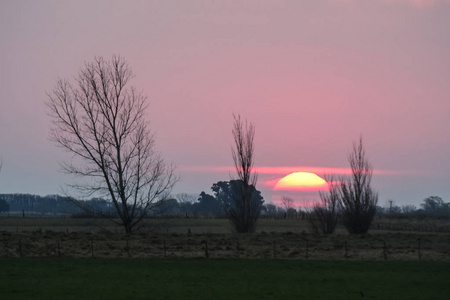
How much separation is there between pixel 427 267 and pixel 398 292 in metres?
10.3

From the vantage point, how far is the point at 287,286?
2712 centimetres

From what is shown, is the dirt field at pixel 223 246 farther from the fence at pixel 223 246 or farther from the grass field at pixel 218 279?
the grass field at pixel 218 279

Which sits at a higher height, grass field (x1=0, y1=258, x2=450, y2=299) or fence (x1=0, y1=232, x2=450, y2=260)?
fence (x1=0, y1=232, x2=450, y2=260)

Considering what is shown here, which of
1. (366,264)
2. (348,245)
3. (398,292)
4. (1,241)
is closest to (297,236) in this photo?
(348,245)

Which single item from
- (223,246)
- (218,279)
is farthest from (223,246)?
(218,279)

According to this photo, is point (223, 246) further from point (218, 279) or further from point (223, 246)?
point (218, 279)

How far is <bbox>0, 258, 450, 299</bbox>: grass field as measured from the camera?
24.9 metres

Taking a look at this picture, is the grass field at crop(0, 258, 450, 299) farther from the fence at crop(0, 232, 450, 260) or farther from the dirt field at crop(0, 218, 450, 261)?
the dirt field at crop(0, 218, 450, 261)

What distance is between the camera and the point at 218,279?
29344 millimetres

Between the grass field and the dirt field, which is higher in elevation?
the dirt field

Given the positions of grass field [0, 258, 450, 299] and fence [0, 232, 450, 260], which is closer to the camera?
grass field [0, 258, 450, 299]

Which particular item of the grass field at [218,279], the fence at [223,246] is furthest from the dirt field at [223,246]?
the grass field at [218,279]

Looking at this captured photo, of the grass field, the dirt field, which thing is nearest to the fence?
the dirt field

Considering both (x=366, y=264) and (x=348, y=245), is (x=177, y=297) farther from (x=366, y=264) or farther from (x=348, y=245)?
(x=348, y=245)
